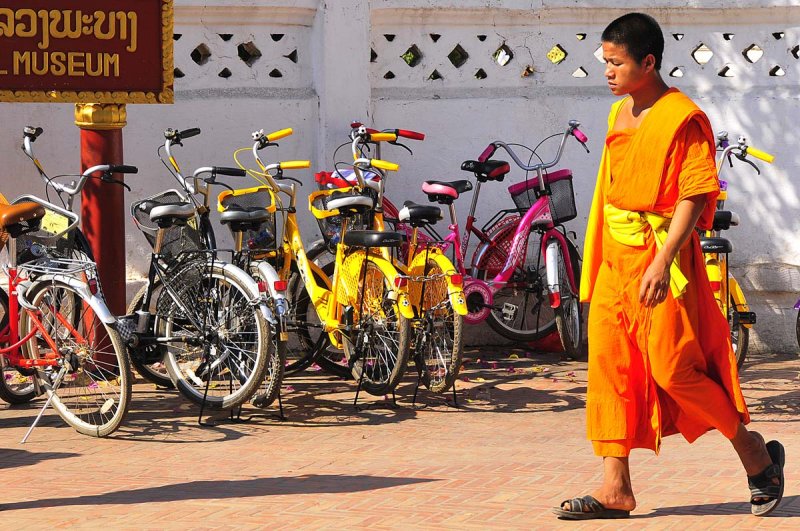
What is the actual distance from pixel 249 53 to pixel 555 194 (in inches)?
90.3

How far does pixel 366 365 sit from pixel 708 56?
3.68 meters

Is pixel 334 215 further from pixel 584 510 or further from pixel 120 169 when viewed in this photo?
pixel 584 510

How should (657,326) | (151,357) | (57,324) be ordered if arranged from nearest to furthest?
(657,326)
(57,324)
(151,357)

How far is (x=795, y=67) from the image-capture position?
10.1 m

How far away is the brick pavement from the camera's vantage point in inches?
221

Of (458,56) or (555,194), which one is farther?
(458,56)

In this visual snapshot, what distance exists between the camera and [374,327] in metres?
8.00

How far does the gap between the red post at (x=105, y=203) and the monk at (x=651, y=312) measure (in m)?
3.85

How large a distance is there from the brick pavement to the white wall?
171cm

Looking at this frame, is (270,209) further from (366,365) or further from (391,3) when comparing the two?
(391,3)

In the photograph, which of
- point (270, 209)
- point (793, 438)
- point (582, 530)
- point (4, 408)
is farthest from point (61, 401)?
point (793, 438)

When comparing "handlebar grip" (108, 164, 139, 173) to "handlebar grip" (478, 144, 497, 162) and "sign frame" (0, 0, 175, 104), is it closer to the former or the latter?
"sign frame" (0, 0, 175, 104)

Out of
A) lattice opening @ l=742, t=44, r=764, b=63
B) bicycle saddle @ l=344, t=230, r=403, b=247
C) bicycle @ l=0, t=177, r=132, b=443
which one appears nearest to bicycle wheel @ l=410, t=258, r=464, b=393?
bicycle saddle @ l=344, t=230, r=403, b=247

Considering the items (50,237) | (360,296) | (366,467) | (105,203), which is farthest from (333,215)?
(366,467)
